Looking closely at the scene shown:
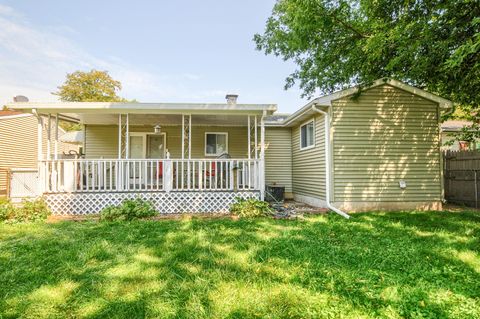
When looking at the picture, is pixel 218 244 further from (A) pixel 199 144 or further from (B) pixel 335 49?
(B) pixel 335 49

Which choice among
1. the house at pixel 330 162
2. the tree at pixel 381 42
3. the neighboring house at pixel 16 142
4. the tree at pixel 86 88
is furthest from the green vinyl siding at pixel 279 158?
the tree at pixel 86 88

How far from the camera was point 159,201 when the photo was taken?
755 cm

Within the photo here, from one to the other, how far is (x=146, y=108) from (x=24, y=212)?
383 cm

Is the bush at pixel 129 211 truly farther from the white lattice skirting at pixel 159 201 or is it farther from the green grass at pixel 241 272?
the green grass at pixel 241 272

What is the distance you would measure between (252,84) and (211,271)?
1761 cm

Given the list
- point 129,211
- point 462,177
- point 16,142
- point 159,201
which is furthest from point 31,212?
point 462,177

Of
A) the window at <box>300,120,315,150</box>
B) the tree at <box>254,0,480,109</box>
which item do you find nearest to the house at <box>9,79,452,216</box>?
the window at <box>300,120,315,150</box>

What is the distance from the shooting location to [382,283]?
118 inches

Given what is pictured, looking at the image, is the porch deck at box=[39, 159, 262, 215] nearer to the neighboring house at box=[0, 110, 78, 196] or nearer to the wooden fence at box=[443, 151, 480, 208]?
the neighboring house at box=[0, 110, 78, 196]

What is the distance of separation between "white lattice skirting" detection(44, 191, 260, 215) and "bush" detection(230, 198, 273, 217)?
36 cm

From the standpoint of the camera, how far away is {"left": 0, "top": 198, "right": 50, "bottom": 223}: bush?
21.4 ft

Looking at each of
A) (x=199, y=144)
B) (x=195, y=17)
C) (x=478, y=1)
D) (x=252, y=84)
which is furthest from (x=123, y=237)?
(x=252, y=84)

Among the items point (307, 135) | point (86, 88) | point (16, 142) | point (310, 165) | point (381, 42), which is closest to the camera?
point (381, 42)

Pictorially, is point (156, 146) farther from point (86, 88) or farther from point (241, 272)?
point (86, 88)
